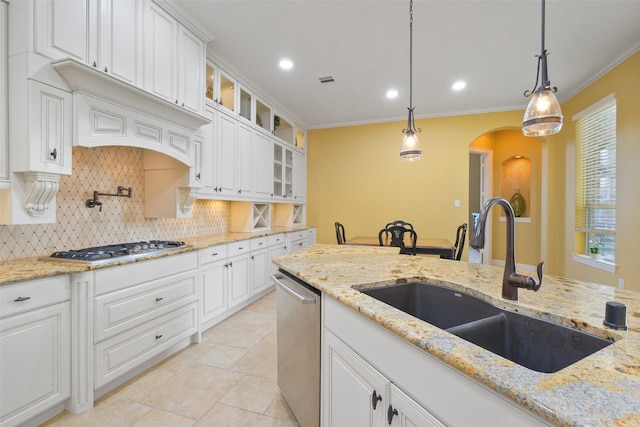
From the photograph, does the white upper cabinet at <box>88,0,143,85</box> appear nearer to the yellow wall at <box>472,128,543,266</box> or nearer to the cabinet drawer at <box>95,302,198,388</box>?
the cabinet drawer at <box>95,302,198,388</box>

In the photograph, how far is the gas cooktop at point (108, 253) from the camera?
1.82 m

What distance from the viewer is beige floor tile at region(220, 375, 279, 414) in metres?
1.82

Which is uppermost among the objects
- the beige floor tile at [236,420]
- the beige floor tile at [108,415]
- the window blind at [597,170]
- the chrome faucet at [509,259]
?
the window blind at [597,170]

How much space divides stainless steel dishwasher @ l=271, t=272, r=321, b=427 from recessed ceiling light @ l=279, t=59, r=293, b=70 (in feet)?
8.56

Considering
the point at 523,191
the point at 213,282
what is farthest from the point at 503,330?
the point at 523,191

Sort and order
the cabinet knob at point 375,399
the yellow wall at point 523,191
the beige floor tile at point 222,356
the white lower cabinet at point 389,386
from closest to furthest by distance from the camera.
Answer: the white lower cabinet at point 389,386, the cabinet knob at point 375,399, the beige floor tile at point 222,356, the yellow wall at point 523,191

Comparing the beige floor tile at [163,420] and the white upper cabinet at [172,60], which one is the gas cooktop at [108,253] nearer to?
the beige floor tile at [163,420]

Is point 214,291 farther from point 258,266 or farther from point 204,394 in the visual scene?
point 204,394

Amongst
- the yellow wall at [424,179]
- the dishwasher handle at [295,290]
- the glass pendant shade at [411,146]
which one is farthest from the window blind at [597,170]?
the dishwasher handle at [295,290]

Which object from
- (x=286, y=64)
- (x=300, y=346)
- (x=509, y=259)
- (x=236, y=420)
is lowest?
(x=236, y=420)

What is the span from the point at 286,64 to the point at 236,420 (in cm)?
338

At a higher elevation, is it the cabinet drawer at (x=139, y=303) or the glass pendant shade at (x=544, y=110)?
the glass pendant shade at (x=544, y=110)

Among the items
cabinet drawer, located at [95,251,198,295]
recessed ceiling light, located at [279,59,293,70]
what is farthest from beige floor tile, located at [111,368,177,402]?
A: recessed ceiling light, located at [279,59,293,70]

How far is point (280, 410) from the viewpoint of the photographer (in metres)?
1.78
